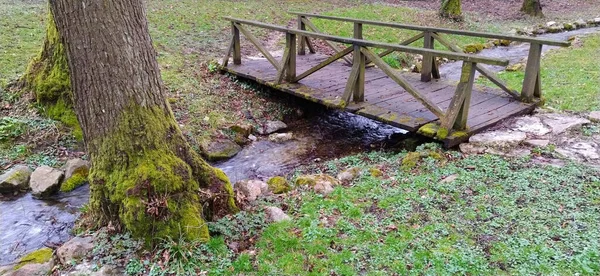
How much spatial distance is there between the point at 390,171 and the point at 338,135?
2.42 meters

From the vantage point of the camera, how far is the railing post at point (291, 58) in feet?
25.0

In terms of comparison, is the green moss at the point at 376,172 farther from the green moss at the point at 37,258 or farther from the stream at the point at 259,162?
the green moss at the point at 37,258

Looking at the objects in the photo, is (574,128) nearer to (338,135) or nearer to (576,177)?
(576,177)

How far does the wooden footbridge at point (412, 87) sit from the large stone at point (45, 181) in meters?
3.80

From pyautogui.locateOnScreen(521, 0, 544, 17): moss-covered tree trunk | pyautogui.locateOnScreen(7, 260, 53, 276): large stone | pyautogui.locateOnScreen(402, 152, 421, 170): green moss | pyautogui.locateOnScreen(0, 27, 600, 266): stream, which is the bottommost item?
pyautogui.locateOnScreen(0, 27, 600, 266): stream

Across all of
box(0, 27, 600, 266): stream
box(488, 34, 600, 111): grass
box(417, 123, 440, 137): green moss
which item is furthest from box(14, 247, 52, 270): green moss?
box(488, 34, 600, 111): grass

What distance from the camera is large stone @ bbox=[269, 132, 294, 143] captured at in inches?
289

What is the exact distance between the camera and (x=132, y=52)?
383 cm

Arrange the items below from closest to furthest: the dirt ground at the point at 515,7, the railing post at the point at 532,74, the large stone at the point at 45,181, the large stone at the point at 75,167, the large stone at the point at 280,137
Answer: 1. the large stone at the point at 45,181
2. the large stone at the point at 75,167
3. the railing post at the point at 532,74
4. the large stone at the point at 280,137
5. the dirt ground at the point at 515,7

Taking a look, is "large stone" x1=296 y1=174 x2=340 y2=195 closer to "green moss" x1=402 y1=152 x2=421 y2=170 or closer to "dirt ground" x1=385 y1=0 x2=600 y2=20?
"green moss" x1=402 y1=152 x2=421 y2=170

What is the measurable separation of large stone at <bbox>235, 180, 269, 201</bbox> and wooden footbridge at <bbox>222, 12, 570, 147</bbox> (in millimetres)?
2150

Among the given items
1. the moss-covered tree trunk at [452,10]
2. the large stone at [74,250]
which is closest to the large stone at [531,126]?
the large stone at [74,250]

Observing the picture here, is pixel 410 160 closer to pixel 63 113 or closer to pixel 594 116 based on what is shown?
pixel 594 116

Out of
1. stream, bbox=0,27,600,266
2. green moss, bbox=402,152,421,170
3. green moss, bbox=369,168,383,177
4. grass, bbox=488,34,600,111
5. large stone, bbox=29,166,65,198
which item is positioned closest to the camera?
stream, bbox=0,27,600,266
